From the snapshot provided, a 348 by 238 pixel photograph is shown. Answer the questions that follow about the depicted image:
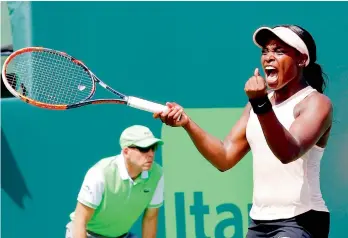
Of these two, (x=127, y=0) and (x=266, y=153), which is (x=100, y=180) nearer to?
(x=127, y=0)

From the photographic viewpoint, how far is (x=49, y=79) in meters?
4.43

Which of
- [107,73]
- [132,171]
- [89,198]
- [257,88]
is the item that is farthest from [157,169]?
[257,88]

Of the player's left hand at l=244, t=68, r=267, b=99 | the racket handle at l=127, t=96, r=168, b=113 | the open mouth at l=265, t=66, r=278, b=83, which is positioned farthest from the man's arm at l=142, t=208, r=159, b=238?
the player's left hand at l=244, t=68, r=267, b=99

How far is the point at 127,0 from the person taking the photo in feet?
15.1

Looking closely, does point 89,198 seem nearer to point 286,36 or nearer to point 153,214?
point 153,214

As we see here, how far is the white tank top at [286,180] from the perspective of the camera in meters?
2.88

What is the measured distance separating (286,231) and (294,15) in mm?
2100

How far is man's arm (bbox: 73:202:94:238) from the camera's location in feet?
13.0

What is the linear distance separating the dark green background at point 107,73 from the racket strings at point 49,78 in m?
0.10

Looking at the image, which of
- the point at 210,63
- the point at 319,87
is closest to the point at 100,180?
the point at 210,63

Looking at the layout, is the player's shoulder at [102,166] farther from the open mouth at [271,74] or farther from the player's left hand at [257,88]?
the player's left hand at [257,88]

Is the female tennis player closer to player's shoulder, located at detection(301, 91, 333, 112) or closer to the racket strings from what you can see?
player's shoulder, located at detection(301, 91, 333, 112)

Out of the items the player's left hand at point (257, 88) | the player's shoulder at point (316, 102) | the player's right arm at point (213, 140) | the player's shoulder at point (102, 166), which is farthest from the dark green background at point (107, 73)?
the player's left hand at point (257, 88)

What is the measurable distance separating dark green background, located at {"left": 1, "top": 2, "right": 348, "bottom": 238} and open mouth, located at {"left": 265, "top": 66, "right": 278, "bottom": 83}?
1730 millimetres
